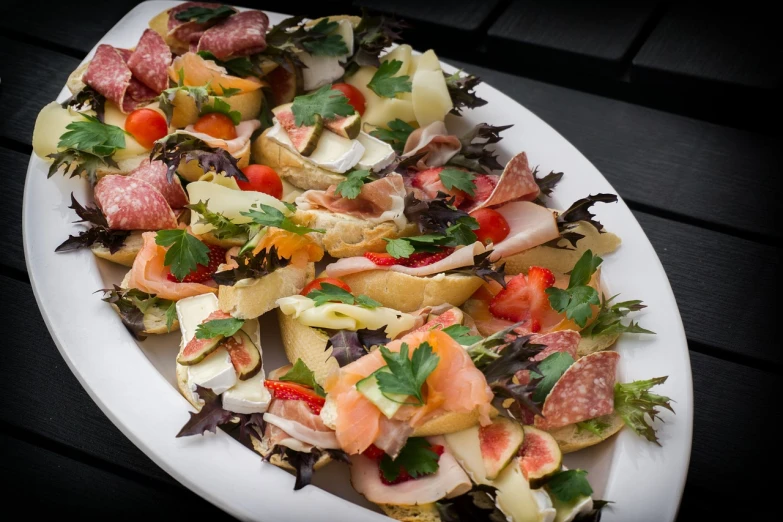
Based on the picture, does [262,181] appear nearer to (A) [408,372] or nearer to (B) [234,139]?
(B) [234,139]

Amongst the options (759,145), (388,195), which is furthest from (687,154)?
(388,195)

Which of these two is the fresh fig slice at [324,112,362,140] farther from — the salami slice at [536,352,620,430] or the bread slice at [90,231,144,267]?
the salami slice at [536,352,620,430]

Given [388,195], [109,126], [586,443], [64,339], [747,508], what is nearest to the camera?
[586,443]

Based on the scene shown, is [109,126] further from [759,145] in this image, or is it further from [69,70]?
[759,145]

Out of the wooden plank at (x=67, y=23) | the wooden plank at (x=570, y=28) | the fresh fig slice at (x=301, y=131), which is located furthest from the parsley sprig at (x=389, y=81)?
the wooden plank at (x=67, y=23)

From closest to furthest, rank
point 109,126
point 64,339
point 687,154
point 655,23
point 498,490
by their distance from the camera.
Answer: point 498,490, point 64,339, point 109,126, point 687,154, point 655,23

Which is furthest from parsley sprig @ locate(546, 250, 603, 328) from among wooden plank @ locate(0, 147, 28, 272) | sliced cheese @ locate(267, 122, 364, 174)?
wooden plank @ locate(0, 147, 28, 272)

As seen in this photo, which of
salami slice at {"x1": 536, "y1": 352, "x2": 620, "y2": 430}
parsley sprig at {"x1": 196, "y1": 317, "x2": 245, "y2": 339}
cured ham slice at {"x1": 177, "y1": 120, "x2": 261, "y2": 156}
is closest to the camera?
salami slice at {"x1": 536, "y1": 352, "x2": 620, "y2": 430}
